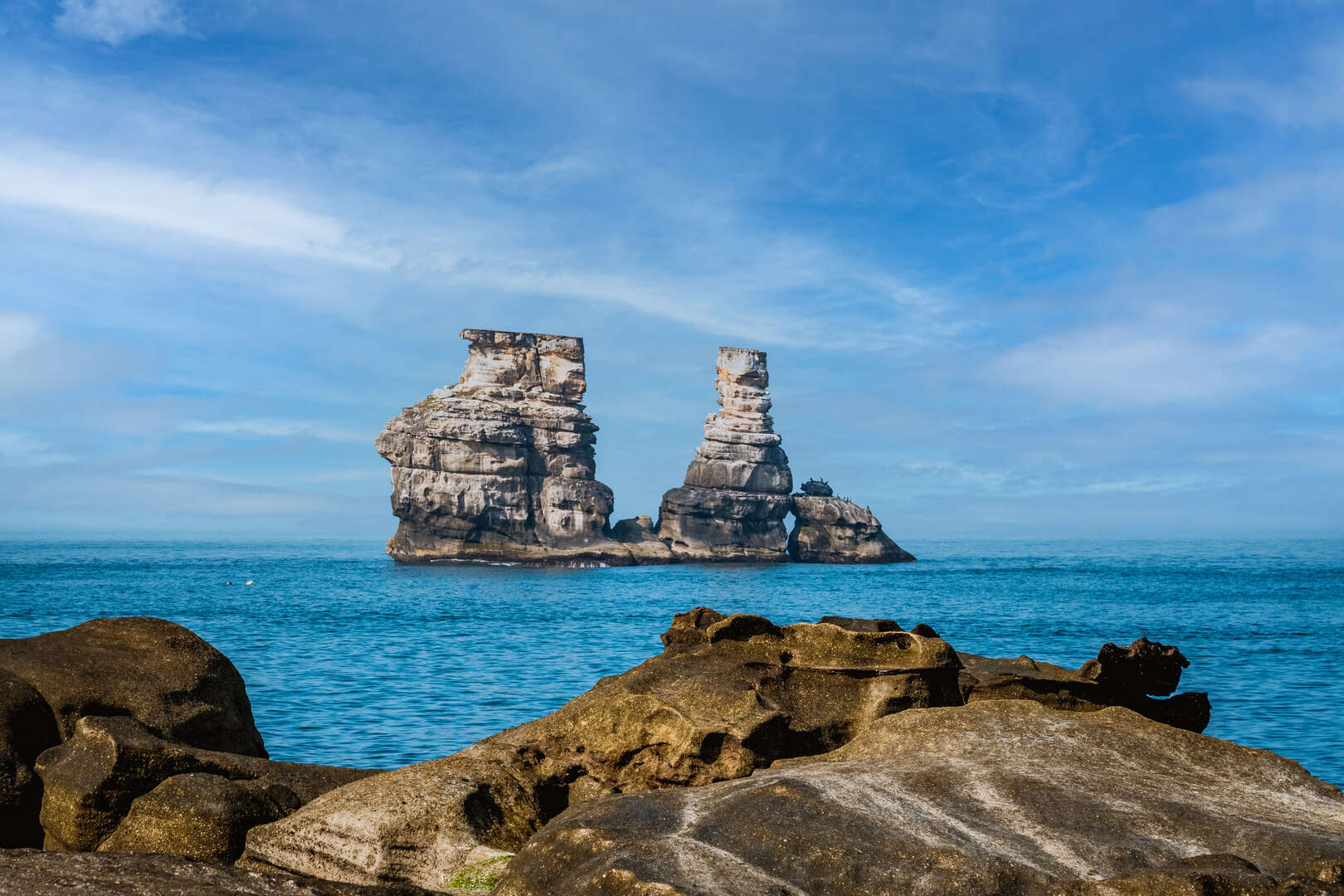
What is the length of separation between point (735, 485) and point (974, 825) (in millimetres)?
103095

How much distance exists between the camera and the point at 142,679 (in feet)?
39.3

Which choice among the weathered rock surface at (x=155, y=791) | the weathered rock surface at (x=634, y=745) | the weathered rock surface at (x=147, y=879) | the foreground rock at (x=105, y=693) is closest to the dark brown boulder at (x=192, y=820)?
the weathered rock surface at (x=155, y=791)

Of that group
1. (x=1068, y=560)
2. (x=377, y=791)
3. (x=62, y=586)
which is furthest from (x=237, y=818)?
(x=1068, y=560)

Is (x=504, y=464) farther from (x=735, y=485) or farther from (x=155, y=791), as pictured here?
(x=155, y=791)

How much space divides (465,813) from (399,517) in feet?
335

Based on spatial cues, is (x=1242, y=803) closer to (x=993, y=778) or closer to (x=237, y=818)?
(x=993, y=778)

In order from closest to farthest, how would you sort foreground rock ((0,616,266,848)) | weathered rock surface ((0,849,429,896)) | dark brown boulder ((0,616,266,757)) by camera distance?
weathered rock surface ((0,849,429,896)), foreground rock ((0,616,266,848)), dark brown boulder ((0,616,266,757))

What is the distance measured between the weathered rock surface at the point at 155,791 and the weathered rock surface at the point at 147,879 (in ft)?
5.36

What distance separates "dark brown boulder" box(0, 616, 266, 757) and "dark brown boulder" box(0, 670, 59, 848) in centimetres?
14

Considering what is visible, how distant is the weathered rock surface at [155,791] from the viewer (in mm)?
9195

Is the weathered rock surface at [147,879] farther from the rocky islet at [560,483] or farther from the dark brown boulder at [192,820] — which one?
the rocky islet at [560,483]

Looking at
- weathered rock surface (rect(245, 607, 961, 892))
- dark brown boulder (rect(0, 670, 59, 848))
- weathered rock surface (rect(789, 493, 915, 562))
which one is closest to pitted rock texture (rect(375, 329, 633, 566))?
weathered rock surface (rect(789, 493, 915, 562))

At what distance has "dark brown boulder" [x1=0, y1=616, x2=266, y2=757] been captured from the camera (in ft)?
37.5

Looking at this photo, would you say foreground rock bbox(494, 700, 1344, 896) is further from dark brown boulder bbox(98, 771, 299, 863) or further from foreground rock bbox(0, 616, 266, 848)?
foreground rock bbox(0, 616, 266, 848)
